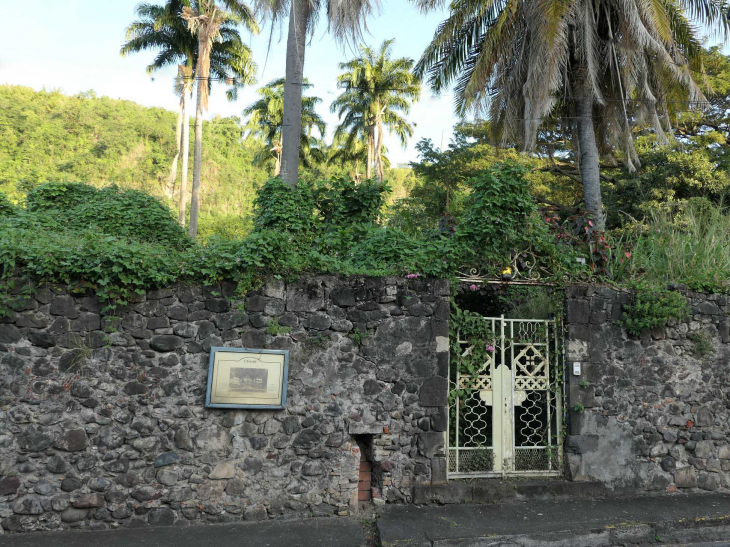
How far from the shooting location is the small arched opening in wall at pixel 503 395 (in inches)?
229

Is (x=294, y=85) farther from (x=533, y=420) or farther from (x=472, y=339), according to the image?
(x=533, y=420)

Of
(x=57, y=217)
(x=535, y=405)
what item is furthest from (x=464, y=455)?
(x=57, y=217)

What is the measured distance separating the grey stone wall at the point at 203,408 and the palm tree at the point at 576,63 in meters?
5.49

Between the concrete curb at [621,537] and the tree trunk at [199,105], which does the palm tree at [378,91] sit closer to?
the tree trunk at [199,105]

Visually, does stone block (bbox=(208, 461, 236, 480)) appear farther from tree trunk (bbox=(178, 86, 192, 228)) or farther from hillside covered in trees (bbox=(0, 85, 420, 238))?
hillside covered in trees (bbox=(0, 85, 420, 238))

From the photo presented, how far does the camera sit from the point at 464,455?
19.0 feet

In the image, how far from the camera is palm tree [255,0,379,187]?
856cm

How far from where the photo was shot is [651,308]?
606 cm

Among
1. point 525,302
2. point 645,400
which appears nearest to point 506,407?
point 645,400

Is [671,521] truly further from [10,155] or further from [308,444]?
[10,155]

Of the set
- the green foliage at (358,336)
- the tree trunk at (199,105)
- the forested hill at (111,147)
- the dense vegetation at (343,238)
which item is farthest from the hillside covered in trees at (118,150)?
the green foliage at (358,336)

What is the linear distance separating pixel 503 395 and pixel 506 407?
5.5 inches

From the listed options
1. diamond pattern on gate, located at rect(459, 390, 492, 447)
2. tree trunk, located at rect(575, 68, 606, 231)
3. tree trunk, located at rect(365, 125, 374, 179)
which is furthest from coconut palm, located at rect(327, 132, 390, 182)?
diamond pattern on gate, located at rect(459, 390, 492, 447)

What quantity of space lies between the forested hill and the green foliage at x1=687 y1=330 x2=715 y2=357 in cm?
2242
